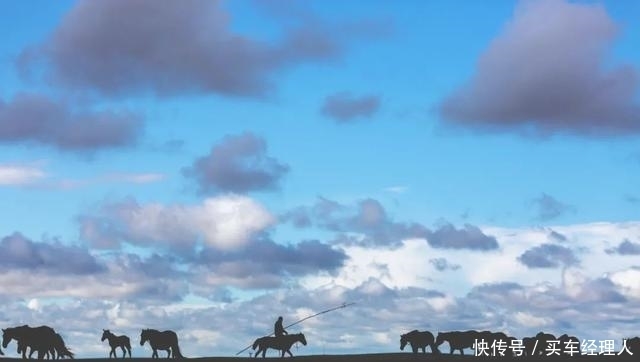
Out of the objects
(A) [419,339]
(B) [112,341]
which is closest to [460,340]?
(A) [419,339]

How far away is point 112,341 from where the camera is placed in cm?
7775

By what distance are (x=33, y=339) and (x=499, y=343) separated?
109 ft

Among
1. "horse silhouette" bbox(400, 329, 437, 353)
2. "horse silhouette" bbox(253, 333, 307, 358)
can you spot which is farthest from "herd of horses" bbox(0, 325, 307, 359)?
"horse silhouette" bbox(400, 329, 437, 353)

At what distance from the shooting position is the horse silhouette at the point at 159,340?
76.1 meters

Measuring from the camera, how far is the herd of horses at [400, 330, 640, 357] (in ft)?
251

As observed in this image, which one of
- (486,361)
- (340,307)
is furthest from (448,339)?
(340,307)

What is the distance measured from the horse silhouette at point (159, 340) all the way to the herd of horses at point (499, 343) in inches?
725

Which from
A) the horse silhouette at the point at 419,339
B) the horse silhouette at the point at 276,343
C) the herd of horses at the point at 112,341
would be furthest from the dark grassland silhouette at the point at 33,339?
the horse silhouette at the point at 419,339

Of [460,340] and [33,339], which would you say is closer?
[33,339]

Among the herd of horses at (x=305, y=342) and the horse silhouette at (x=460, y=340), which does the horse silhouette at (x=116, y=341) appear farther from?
the horse silhouette at (x=460, y=340)

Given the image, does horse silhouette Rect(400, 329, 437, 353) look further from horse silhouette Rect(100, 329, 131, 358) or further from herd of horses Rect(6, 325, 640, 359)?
horse silhouette Rect(100, 329, 131, 358)

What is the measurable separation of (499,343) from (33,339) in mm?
33185

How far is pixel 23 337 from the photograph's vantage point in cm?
7200

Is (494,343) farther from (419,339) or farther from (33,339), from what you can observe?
(33,339)
